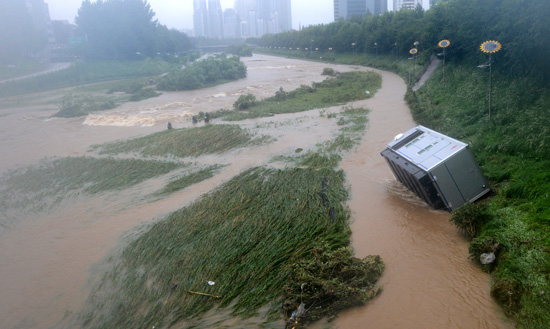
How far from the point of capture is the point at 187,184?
1248 cm

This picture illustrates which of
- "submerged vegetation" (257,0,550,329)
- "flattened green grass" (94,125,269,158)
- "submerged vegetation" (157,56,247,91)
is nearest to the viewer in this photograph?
"submerged vegetation" (257,0,550,329)

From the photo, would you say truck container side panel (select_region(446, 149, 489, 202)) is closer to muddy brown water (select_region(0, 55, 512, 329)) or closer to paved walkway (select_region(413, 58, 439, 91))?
muddy brown water (select_region(0, 55, 512, 329))

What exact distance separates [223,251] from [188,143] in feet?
30.3

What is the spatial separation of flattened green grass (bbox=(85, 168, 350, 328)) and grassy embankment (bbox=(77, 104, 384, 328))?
18 millimetres

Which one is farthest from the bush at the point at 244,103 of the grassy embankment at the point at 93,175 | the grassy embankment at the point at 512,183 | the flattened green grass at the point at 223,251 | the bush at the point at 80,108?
the flattened green grass at the point at 223,251

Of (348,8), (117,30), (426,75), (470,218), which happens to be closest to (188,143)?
(470,218)

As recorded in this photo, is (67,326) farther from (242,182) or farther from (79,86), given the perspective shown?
(79,86)

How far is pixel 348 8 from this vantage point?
5032 inches

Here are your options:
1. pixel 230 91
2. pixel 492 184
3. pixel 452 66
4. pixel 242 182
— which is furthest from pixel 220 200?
pixel 230 91

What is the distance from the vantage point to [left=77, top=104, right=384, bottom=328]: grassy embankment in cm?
659

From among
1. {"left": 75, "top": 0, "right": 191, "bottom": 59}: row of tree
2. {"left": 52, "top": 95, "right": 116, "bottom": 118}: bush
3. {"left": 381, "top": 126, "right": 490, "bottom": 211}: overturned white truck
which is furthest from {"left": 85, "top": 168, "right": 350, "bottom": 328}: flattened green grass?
{"left": 75, "top": 0, "right": 191, "bottom": 59}: row of tree

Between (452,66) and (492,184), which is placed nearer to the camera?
(492,184)

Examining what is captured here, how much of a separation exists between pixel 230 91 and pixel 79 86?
2136 cm

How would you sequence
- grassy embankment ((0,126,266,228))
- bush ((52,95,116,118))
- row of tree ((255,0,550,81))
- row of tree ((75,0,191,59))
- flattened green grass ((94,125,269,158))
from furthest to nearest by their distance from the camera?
row of tree ((75,0,191,59)) → bush ((52,95,116,118)) → flattened green grass ((94,125,269,158)) → row of tree ((255,0,550,81)) → grassy embankment ((0,126,266,228))
